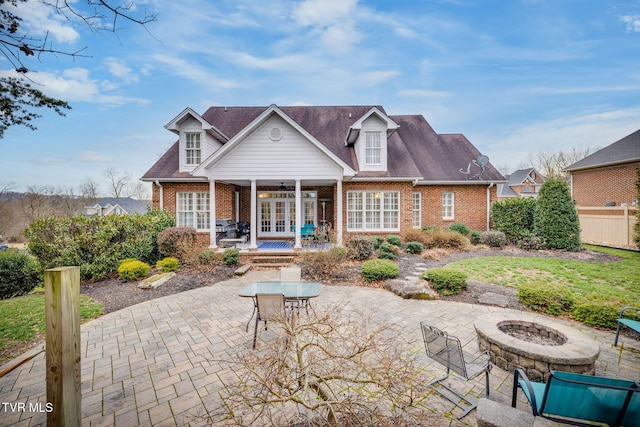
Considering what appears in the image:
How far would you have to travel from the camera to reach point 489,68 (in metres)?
16.4

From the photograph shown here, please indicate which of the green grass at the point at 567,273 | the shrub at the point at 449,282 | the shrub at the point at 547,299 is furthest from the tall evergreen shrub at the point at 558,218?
the shrub at the point at 449,282

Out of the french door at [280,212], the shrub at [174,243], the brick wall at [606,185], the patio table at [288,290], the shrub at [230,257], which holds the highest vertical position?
the brick wall at [606,185]

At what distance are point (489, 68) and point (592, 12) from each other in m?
5.99

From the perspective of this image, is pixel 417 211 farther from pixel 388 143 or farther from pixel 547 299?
pixel 547 299

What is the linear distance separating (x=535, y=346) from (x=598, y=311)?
2859mm

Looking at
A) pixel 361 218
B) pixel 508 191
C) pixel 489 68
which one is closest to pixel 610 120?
pixel 489 68

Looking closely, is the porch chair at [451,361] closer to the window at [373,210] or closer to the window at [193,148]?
the window at [373,210]

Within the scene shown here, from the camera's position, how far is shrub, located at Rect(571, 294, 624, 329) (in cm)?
480

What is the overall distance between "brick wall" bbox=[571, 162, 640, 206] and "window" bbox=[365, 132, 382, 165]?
15976 mm

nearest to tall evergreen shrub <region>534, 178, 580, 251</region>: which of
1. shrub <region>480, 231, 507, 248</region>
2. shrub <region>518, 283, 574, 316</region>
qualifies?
shrub <region>480, 231, 507, 248</region>

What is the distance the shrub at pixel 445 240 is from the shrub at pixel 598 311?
275 inches

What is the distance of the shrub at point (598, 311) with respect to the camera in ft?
15.7

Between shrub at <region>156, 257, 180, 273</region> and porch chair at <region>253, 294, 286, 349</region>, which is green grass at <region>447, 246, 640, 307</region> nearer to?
porch chair at <region>253, 294, 286, 349</region>

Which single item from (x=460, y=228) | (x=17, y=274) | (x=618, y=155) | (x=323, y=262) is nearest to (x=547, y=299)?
(x=323, y=262)
